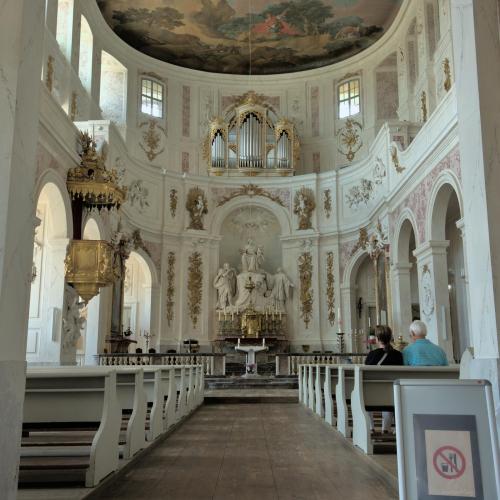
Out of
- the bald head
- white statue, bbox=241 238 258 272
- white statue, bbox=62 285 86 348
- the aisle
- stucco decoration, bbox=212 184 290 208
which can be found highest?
stucco decoration, bbox=212 184 290 208

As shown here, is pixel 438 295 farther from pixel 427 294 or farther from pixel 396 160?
pixel 396 160

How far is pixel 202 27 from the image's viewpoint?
58.8 ft

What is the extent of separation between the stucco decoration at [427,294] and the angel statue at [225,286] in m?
7.53

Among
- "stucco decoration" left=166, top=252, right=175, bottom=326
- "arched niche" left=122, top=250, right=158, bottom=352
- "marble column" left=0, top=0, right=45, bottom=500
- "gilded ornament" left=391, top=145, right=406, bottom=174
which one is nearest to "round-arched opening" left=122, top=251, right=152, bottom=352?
"arched niche" left=122, top=250, right=158, bottom=352

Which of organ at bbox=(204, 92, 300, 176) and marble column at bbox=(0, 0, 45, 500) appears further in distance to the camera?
organ at bbox=(204, 92, 300, 176)

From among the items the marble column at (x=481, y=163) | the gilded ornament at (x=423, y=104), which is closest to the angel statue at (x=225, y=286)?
the gilded ornament at (x=423, y=104)

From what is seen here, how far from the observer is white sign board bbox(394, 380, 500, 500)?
241cm

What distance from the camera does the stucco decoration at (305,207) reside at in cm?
1869

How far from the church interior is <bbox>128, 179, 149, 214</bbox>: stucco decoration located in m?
0.10

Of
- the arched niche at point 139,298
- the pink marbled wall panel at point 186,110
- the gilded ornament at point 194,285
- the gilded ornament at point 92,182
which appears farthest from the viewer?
the pink marbled wall panel at point 186,110

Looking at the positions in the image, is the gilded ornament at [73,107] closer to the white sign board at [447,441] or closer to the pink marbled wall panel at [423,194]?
the pink marbled wall panel at [423,194]

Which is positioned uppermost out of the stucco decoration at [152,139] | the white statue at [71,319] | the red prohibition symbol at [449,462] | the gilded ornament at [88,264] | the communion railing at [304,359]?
the stucco decoration at [152,139]

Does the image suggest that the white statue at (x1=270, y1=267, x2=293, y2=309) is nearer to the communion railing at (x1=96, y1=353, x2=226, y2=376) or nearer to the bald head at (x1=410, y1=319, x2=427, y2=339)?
the communion railing at (x1=96, y1=353, x2=226, y2=376)

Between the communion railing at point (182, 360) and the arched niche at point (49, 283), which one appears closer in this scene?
the arched niche at point (49, 283)
